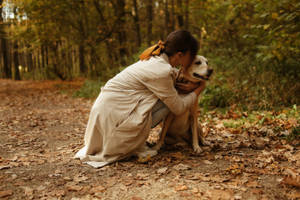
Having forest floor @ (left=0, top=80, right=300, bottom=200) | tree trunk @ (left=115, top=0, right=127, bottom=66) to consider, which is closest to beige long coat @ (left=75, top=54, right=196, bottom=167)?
forest floor @ (left=0, top=80, right=300, bottom=200)

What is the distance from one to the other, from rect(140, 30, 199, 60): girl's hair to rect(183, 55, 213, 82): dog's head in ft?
0.45

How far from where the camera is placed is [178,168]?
336 centimetres

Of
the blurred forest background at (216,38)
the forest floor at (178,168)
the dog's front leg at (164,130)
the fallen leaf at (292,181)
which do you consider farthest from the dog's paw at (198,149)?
the blurred forest background at (216,38)

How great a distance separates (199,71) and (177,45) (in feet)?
1.68

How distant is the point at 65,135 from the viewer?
17.9ft

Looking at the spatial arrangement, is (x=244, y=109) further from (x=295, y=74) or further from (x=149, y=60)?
(x=149, y=60)

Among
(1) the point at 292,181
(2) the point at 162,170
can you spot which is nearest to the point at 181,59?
(2) the point at 162,170

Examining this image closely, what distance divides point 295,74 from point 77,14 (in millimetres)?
12064

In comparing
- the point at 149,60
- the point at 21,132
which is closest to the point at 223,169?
the point at 149,60

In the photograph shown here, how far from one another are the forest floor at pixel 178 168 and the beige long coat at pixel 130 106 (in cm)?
27

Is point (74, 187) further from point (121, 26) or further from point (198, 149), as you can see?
point (121, 26)

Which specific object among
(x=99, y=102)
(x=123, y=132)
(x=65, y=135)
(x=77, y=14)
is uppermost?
(x=77, y=14)

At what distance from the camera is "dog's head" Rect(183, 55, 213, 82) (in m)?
3.61

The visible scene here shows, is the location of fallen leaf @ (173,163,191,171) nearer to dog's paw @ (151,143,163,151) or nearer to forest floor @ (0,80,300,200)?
forest floor @ (0,80,300,200)
